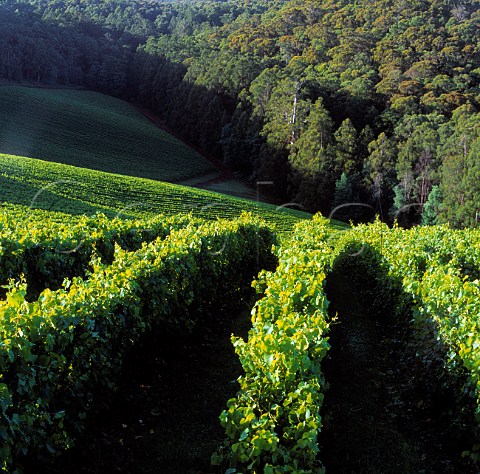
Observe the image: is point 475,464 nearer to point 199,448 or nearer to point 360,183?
point 199,448

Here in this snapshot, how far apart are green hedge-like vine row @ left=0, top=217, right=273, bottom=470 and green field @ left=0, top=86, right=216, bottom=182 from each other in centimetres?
4648

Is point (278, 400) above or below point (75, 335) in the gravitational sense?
below

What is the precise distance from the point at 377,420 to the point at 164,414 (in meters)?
3.34

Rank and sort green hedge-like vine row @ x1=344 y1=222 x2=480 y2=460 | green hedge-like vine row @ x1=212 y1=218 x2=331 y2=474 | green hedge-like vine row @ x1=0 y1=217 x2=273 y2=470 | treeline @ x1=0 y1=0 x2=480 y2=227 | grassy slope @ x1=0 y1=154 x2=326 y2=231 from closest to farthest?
green hedge-like vine row @ x1=212 y1=218 x2=331 y2=474 → green hedge-like vine row @ x1=0 y1=217 x2=273 y2=470 → green hedge-like vine row @ x1=344 y1=222 x2=480 y2=460 → grassy slope @ x1=0 y1=154 x2=326 y2=231 → treeline @ x1=0 y1=0 x2=480 y2=227

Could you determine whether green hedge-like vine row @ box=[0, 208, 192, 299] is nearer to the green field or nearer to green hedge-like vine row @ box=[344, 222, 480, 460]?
green hedge-like vine row @ box=[344, 222, 480, 460]

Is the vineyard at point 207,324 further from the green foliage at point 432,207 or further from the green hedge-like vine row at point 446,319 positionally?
the green foliage at point 432,207

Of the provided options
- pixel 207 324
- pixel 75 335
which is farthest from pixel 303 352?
pixel 207 324

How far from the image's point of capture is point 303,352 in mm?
5969

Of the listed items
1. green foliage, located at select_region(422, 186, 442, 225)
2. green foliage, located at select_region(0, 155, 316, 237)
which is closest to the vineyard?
green foliage, located at select_region(0, 155, 316, 237)

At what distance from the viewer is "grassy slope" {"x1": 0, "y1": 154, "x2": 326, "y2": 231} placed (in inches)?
1107

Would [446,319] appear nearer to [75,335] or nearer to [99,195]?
[75,335]

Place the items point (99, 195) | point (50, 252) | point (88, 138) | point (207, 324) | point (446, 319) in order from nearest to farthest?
1. point (446, 319)
2. point (50, 252)
3. point (207, 324)
4. point (99, 195)
5. point (88, 138)

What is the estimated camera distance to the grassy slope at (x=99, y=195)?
28125 mm

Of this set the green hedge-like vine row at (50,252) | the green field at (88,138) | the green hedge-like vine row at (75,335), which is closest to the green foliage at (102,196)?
the green hedge-like vine row at (50,252)
